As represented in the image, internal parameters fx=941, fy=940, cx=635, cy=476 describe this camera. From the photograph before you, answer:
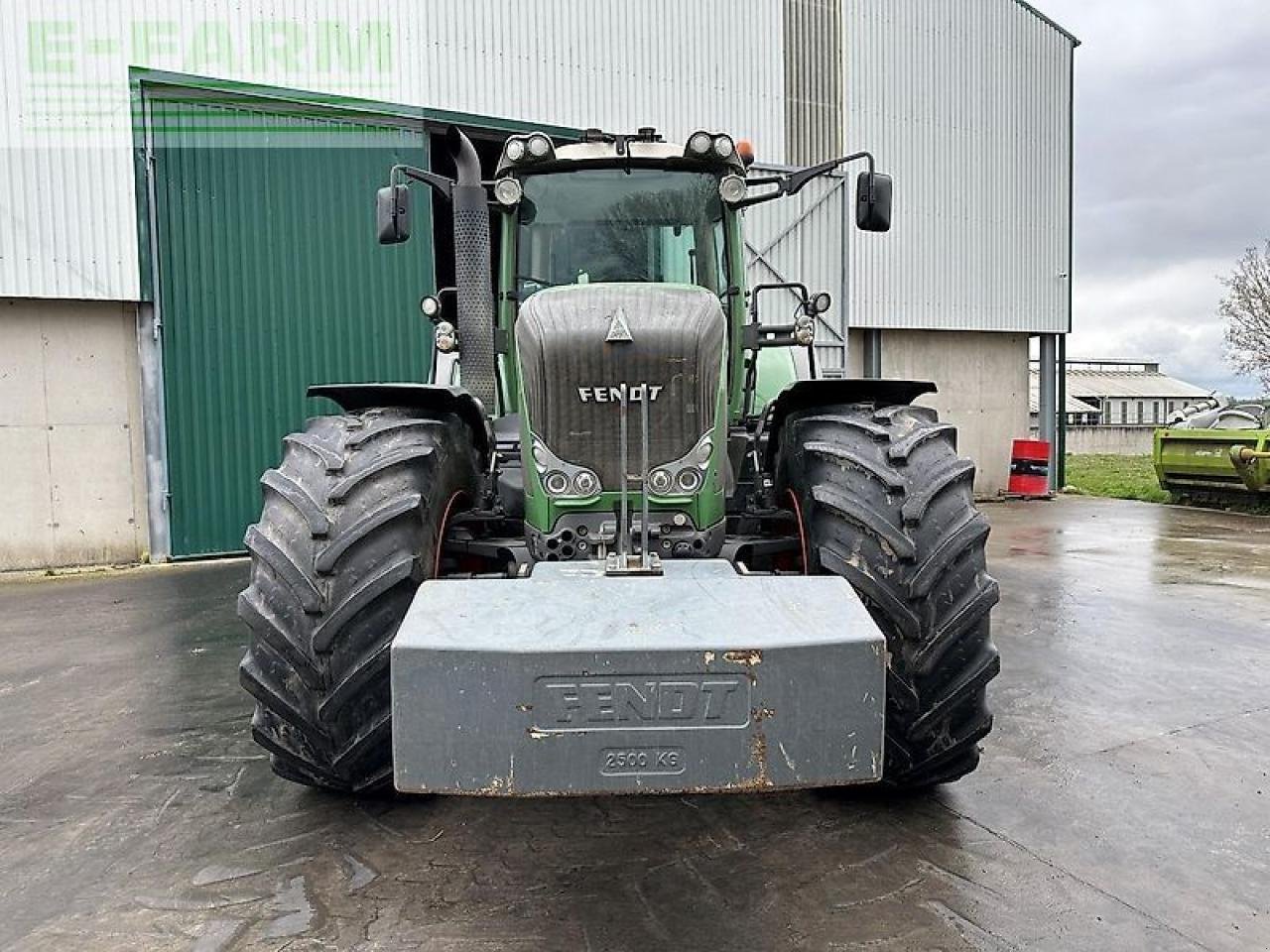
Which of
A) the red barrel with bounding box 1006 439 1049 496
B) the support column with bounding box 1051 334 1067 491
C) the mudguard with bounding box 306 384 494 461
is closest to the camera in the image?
the mudguard with bounding box 306 384 494 461

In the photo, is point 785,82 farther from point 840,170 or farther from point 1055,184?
point 1055,184

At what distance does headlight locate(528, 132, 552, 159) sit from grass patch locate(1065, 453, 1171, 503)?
13.9 m

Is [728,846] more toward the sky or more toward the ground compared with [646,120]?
more toward the ground

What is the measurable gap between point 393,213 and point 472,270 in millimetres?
570

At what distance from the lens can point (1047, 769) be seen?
3699 millimetres

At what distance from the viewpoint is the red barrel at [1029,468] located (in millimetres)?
14789

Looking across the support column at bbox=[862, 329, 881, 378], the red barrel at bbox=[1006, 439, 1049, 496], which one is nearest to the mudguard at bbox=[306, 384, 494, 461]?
the support column at bbox=[862, 329, 881, 378]

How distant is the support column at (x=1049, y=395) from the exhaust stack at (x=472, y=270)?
13.3 metres

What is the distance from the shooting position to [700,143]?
12.4 ft

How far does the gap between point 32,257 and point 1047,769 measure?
31.2 ft

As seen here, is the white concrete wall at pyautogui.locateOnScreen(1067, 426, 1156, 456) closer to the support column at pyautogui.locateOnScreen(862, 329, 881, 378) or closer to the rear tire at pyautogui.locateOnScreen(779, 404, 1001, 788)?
the support column at pyautogui.locateOnScreen(862, 329, 881, 378)

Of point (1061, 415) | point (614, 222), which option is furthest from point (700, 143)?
point (1061, 415)

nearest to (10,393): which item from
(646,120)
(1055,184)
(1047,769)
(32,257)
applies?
(32,257)

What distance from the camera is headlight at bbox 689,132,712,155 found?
12.3 ft
